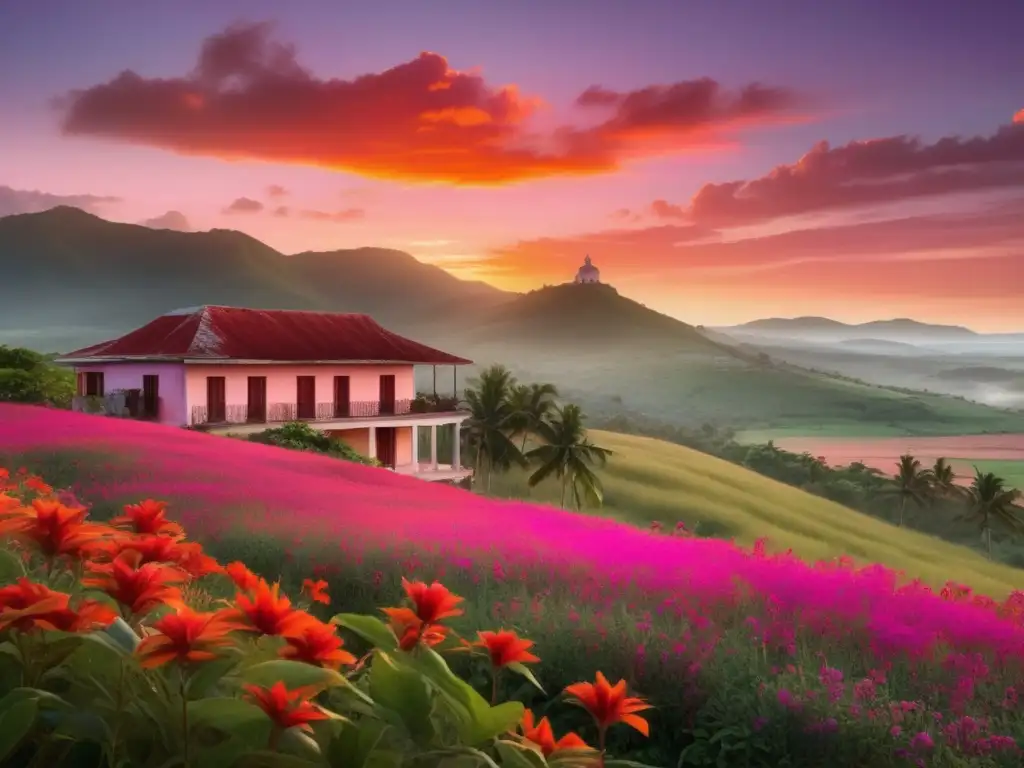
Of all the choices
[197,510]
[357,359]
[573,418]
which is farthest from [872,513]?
[197,510]

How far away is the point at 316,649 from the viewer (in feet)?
9.56

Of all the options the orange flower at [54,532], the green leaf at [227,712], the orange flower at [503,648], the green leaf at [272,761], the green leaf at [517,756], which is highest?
the orange flower at [54,532]

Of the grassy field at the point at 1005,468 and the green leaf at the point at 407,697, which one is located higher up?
the green leaf at the point at 407,697

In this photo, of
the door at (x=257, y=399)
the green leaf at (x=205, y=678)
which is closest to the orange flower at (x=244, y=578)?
the green leaf at (x=205, y=678)

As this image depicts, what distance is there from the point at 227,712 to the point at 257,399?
39002 millimetres

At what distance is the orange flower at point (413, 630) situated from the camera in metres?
3.43

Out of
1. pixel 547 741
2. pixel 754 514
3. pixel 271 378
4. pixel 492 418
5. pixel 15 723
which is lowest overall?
pixel 754 514

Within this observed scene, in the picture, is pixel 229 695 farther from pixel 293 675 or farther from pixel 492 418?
pixel 492 418

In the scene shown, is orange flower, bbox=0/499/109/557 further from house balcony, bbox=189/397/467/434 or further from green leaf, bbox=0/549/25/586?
house balcony, bbox=189/397/467/434

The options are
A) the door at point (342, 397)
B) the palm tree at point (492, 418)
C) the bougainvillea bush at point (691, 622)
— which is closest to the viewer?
the bougainvillea bush at point (691, 622)

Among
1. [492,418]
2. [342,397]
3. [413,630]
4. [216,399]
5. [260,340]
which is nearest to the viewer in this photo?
[413,630]

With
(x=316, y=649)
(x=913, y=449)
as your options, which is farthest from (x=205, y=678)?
(x=913, y=449)

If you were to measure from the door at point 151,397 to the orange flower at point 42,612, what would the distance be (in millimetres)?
38714

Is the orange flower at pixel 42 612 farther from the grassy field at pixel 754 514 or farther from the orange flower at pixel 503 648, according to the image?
the grassy field at pixel 754 514
